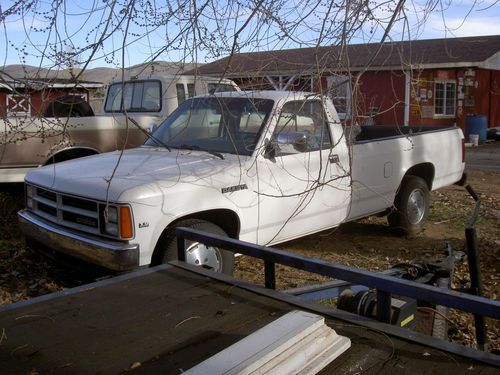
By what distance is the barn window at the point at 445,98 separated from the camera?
20.8 meters

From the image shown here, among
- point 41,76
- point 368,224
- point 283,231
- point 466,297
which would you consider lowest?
point 368,224

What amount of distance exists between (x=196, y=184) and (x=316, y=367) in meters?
2.69

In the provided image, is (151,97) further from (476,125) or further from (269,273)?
(476,125)

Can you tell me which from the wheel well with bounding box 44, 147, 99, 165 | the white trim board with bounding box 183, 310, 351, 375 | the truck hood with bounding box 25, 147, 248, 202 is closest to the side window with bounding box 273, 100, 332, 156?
the truck hood with bounding box 25, 147, 248, 202

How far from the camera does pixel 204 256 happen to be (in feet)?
14.9

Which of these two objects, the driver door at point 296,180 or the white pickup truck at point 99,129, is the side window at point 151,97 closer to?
the white pickup truck at point 99,129

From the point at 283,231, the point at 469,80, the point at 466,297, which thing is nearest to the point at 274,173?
the point at 283,231

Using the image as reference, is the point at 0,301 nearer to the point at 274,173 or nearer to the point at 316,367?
the point at 274,173

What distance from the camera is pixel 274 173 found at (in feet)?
16.8

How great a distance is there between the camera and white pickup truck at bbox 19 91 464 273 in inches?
167

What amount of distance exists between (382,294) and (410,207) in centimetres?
491

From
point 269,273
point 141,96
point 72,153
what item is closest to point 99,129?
point 72,153

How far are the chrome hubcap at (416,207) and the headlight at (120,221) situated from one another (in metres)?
4.08

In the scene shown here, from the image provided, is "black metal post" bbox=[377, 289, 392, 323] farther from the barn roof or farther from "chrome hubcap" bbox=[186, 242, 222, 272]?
"chrome hubcap" bbox=[186, 242, 222, 272]
